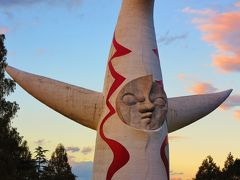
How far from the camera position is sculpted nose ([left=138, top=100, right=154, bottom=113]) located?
48.6 feet

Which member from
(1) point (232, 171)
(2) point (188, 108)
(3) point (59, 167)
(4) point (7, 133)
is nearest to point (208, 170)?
(1) point (232, 171)

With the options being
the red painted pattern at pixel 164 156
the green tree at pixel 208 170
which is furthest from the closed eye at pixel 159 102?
the green tree at pixel 208 170

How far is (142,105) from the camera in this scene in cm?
1490

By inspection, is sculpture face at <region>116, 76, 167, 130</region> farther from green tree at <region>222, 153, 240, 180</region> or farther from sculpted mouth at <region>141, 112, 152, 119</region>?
green tree at <region>222, 153, 240, 180</region>

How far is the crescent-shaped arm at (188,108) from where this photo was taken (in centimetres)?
1640

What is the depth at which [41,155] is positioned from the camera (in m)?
47.8

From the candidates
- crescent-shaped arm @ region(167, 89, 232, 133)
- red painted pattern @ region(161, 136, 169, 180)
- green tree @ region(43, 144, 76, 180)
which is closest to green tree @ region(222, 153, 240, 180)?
green tree @ region(43, 144, 76, 180)

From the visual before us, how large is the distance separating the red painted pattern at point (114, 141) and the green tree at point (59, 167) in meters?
30.6

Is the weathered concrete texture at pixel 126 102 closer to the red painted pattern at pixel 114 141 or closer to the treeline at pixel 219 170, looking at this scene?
the red painted pattern at pixel 114 141

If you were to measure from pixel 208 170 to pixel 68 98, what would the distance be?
38.3 metres

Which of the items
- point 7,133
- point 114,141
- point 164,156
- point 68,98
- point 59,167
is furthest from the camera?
point 59,167

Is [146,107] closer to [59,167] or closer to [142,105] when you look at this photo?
[142,105]

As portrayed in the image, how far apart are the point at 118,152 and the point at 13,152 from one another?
31.6 feet

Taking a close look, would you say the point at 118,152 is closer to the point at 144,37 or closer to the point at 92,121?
the point at 92,121
